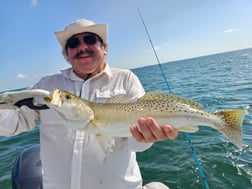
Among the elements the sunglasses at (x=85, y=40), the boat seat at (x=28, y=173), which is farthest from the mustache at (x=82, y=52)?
the boat seat at (x=28, y=173)

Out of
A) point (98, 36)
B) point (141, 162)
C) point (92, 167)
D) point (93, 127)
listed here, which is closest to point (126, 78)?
point (98, 36)

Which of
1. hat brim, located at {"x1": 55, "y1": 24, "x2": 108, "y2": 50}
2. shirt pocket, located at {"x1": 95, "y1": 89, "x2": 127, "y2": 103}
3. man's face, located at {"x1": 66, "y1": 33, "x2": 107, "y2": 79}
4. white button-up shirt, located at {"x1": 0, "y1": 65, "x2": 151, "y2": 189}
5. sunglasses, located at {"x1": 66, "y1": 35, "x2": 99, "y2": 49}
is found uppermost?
hat brim, located at {"x1": 55, "y1": 24, "x2": 108, "y2": 50}

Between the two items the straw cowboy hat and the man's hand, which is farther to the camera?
the straw cowboy hat

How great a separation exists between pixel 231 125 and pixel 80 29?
2.53m

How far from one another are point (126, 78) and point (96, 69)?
0.48 meters

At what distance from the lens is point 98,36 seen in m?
3.84

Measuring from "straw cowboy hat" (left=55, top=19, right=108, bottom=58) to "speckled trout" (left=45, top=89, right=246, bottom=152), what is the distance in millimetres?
1310

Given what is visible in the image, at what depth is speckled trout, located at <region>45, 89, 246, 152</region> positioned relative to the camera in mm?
2795

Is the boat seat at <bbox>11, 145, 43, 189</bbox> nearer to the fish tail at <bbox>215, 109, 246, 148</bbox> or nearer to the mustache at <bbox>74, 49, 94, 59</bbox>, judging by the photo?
the mustache at <bbox>74, 49, 94, 59</bbox>

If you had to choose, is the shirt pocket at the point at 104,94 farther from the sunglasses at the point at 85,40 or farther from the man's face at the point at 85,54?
the sunglasses at the point at 85,40

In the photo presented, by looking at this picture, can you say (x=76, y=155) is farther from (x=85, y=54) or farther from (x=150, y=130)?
(x=85, y=54)

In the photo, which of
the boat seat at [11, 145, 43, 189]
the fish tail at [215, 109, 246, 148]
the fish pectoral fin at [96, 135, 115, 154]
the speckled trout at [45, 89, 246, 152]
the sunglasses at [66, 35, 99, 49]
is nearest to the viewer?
the speckled trout at [45, 89, 246, 152]

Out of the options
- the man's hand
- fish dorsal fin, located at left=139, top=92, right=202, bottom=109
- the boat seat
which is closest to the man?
the man's hand

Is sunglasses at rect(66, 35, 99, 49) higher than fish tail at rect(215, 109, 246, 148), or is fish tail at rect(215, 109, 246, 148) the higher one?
sunglasses at rect(66, 35, 99, 49)
